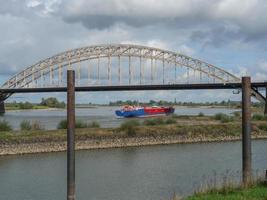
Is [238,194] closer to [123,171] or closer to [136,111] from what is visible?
[123,171]

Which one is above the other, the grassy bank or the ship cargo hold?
the ship cargo hold

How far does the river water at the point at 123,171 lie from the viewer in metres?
23.8

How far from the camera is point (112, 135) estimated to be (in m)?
48.5

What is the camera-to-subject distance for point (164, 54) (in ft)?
379

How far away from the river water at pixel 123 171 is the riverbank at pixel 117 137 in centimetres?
169

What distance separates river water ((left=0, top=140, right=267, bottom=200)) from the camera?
23.8 meters

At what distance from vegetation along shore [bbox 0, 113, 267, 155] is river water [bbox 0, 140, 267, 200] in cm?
183

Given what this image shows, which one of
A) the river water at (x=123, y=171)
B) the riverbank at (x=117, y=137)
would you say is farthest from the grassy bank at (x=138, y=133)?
the river water at (x=123, y=171)

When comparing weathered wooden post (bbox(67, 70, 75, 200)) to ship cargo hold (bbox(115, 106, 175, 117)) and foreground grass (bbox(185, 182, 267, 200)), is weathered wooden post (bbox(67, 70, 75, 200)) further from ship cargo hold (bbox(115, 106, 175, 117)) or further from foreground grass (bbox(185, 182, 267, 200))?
ship cargo hold (bbox(115, 106, 175, 117))

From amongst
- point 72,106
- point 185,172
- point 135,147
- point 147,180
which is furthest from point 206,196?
point 135,147

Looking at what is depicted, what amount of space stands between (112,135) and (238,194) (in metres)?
34.2

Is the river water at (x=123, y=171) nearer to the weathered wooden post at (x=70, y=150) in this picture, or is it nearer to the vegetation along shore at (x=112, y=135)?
the vegetation along shore at (x=112, y=135)

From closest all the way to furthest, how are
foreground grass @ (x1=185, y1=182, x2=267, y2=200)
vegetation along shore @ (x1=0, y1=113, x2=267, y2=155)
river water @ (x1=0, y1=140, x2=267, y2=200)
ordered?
foreground grass @ (x1=185, y1=182, x2=267, y2=200) < river water @ (x1=0, y1=140, x2=267, y2=200) < vegetation along shore @ (x1=0, y1=113, x2=267, y2=155)

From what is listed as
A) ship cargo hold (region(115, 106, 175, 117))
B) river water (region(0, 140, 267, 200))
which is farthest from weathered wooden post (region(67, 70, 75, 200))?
ship cargo hold (region(115, 106, 175, 117))
